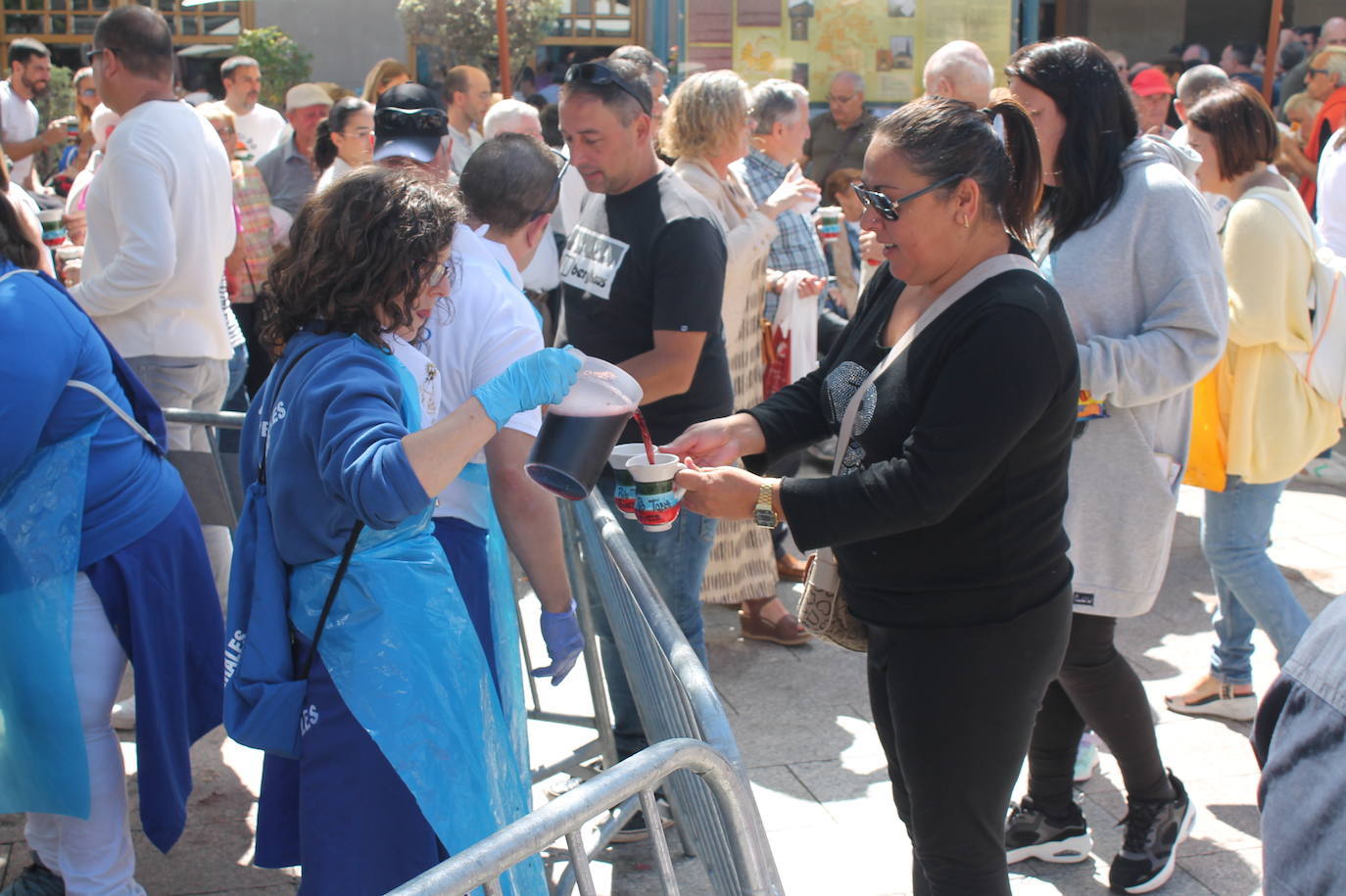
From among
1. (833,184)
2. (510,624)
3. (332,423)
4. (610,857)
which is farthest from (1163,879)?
(833,184)

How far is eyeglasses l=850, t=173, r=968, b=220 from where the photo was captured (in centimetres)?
209

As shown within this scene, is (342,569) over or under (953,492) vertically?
under

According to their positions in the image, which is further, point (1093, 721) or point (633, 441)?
point (633, 441)

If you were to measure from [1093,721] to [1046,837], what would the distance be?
16.1 inches

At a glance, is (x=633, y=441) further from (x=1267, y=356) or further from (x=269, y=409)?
(x=1267, y=356)

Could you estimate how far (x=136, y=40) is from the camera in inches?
163

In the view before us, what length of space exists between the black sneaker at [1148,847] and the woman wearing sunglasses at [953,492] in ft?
3.23

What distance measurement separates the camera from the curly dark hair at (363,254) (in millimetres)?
2086

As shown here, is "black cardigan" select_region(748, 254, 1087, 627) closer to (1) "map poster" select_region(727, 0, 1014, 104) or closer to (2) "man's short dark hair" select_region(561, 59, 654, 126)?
(2) "man's short dark hair" select_region(561, 59, 654, 126)

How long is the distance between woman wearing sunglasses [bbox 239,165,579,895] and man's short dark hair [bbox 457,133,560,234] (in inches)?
28.1

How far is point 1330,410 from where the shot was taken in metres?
3.82

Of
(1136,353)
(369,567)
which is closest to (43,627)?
(369,567)

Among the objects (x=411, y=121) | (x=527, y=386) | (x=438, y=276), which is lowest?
(x=527, y=386)

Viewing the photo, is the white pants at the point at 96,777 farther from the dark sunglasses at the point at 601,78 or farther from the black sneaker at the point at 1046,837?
the black sneaker at the point at 1046,837
